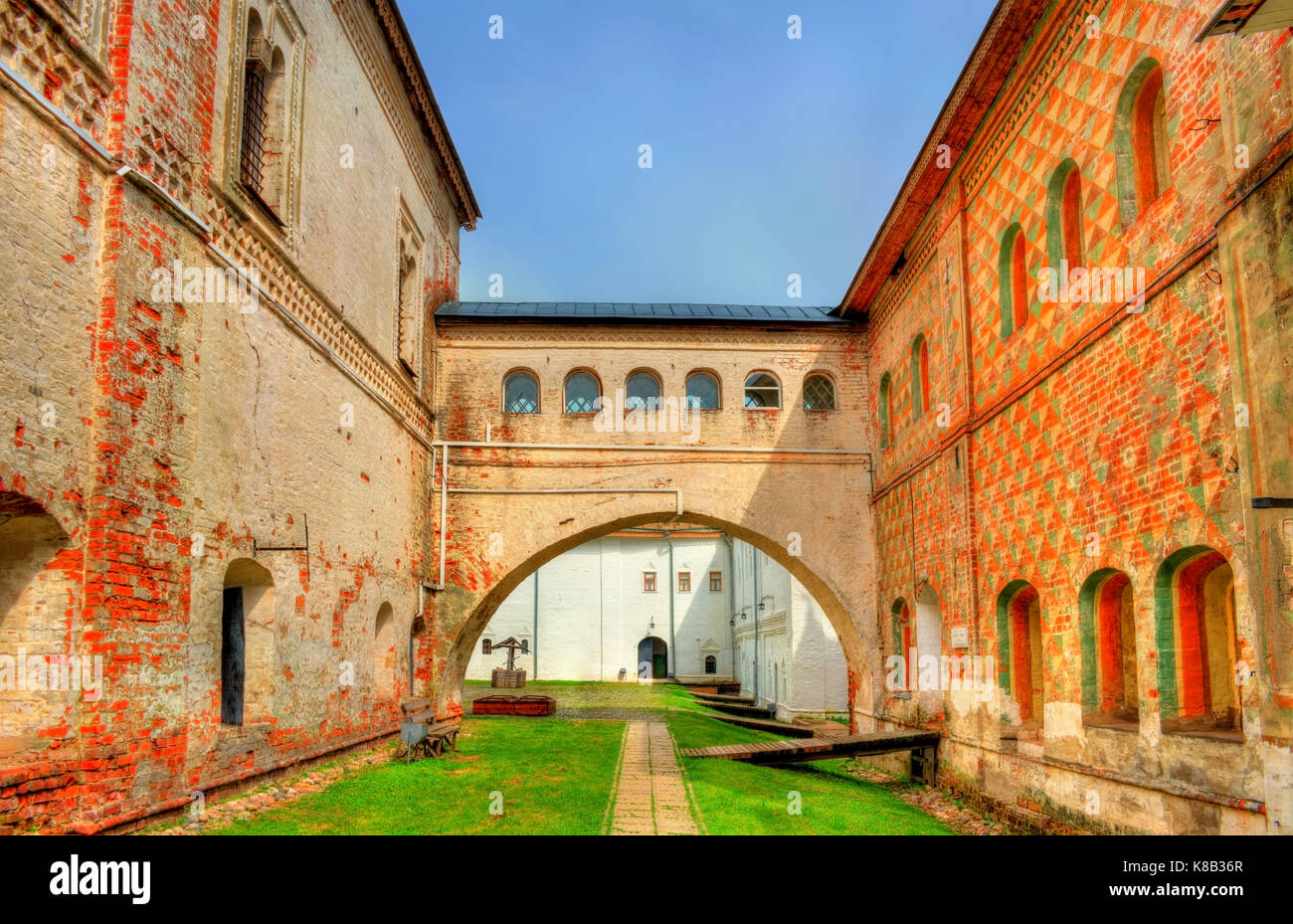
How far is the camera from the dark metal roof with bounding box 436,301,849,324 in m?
16.2

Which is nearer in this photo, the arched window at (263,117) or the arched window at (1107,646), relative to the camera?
the arched window at (1107,646)

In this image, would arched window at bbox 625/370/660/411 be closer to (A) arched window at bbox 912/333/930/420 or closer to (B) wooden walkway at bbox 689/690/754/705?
(A) arched window at bbox 912/333/930/420

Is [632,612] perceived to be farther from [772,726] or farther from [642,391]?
[642,391]

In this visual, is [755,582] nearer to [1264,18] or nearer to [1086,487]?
[1086,487]

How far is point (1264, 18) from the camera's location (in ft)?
15.9

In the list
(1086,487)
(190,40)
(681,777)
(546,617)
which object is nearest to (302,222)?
(190,40)

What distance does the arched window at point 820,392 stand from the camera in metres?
16.4

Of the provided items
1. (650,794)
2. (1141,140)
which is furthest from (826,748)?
(1141,140)

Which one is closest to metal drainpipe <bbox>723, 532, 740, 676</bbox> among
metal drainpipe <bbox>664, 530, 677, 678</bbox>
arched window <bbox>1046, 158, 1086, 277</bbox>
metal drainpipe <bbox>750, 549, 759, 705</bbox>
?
metal drainpipe <bbox>664, 530, 677, 678</bbox>

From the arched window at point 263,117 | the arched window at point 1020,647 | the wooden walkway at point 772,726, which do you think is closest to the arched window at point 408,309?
the arched window at point 263,117

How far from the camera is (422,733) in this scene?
1155 cm

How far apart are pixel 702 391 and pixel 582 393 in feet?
6.58

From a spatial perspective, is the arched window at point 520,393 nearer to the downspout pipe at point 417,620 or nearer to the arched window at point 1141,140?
the downspout pipe at point 417,620

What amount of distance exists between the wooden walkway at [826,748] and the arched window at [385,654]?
4.08 m
